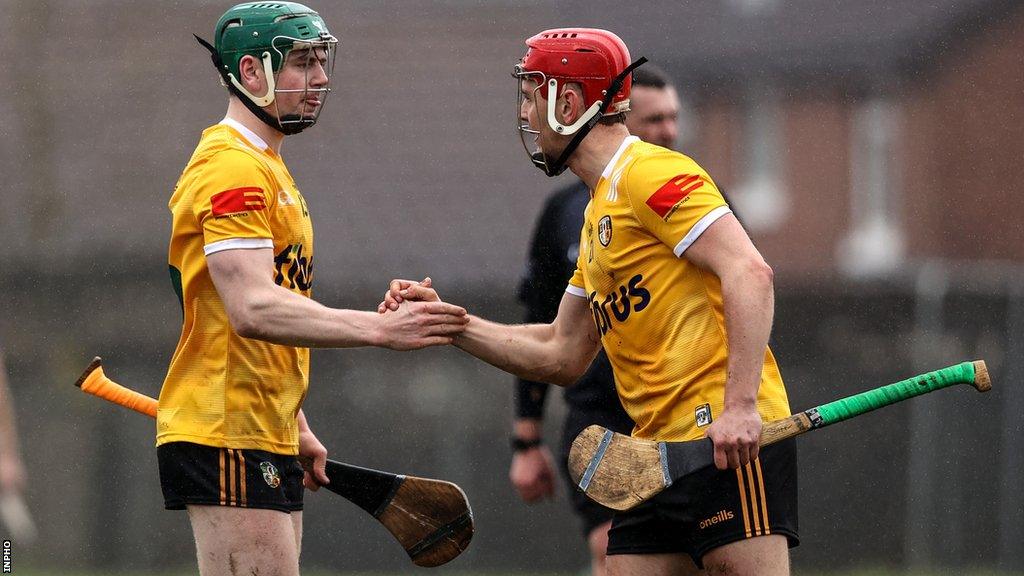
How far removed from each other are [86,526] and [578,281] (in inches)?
263

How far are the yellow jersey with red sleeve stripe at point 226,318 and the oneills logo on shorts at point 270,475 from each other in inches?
2.0

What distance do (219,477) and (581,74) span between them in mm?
1516

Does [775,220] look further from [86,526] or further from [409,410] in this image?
[86,526]

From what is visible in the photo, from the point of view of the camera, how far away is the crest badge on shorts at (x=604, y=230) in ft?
13.3

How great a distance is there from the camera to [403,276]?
10945 millimetres

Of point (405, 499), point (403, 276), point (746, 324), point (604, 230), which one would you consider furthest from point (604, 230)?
point (403, 276)

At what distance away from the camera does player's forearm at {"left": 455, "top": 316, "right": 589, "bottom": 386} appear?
4523 mm

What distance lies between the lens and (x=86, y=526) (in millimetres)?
10156

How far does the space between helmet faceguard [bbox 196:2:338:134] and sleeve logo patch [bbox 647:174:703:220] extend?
3.57 feet

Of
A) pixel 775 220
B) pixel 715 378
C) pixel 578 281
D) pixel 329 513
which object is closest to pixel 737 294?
pixel 715 378

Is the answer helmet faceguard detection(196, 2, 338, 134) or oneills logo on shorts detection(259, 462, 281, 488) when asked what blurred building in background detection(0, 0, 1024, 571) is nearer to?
A: oneills logo on shorts detection(259, 462, 281, 488)

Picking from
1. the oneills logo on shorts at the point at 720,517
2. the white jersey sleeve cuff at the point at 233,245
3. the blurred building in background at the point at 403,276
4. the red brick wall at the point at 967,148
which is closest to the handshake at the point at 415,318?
the white jersey sleeve cuff at the point at 233,245

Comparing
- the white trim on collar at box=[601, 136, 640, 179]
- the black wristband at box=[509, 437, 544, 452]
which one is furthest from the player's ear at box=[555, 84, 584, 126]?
the black wristband at box=[509, 437, 544, 452]

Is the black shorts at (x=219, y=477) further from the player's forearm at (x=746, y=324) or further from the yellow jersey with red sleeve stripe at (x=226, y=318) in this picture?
the player's forearm at (x=746, y=324)
